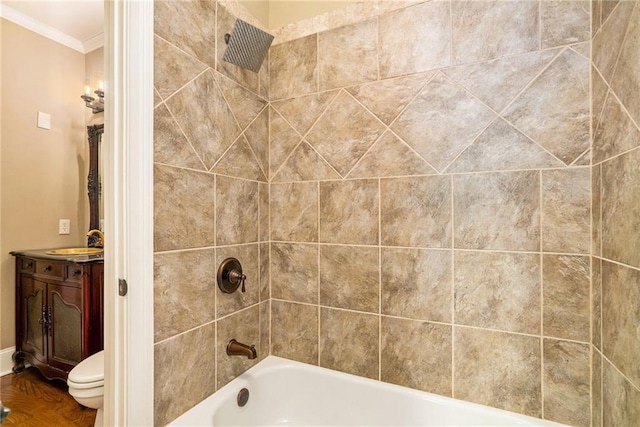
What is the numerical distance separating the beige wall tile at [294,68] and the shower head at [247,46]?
4.2 inches

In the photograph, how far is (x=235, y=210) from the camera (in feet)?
4.52

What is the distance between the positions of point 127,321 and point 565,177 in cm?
158

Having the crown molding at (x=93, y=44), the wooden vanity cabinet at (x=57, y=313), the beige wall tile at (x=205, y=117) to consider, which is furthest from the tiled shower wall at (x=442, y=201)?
the crown molding at (x=93, y=44)

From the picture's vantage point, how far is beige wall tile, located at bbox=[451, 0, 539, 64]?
3.70 ft

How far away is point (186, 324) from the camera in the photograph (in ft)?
3.70

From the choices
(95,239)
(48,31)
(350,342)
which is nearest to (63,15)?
(48,31)

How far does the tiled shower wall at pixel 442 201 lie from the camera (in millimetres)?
1083

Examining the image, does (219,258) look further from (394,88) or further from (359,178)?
(394,88)

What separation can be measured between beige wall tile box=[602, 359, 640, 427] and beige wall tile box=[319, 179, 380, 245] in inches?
33.6

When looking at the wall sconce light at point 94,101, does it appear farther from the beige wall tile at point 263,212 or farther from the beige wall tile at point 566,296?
the beige wall tile at point 566,296

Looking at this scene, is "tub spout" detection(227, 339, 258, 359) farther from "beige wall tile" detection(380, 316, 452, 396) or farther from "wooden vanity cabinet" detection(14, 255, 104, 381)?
"wooden vanity cabinet" detection(14, 255, 104, 381)

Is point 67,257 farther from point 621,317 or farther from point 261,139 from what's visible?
point 621,317

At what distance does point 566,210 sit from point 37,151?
11.9 ft

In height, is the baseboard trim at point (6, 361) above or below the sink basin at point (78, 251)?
below
